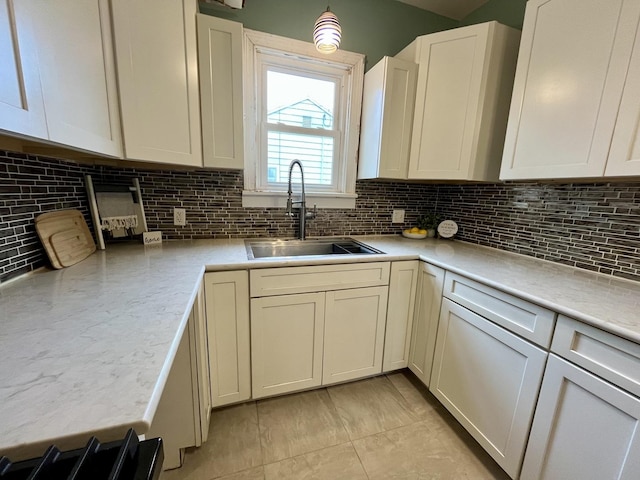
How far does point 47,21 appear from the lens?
0.76m

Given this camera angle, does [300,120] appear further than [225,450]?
Yes

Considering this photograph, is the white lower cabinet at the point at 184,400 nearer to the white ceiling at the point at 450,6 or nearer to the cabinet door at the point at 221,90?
the cabinet door at the point at 221,90

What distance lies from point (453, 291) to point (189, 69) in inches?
69.8

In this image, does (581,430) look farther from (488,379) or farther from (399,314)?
(399,314)

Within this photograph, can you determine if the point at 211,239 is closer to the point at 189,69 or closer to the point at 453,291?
the point at 189,69

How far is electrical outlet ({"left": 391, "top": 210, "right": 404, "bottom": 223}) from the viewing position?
7.33ft

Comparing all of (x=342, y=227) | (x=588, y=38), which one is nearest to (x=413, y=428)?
(x=342, y=227)

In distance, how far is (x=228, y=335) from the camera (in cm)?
139

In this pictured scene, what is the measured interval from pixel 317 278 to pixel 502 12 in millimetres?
2137

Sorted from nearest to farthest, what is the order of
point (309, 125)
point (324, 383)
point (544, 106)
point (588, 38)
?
point (588, 38) < point (544, 106) < point (324, 383) < point (309, 125)

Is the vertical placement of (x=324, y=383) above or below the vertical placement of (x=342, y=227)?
below

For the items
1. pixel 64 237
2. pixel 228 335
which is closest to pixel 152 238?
pixel 64 237

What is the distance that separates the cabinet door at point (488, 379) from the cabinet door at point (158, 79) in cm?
165

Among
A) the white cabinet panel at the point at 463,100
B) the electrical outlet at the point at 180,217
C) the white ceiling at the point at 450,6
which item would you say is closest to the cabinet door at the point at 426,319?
the white cabinet panel at the point at 463,100
